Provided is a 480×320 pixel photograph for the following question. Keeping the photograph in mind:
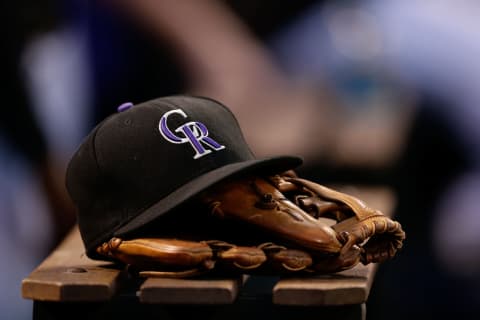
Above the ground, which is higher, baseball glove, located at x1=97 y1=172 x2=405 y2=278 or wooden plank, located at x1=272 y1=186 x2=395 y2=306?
baseball glove, located at x1=97 y1=172 x2=405 y2=278

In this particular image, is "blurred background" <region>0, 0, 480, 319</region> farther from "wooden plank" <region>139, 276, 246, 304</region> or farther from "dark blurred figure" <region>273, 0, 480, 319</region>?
"wooden plank" <region>139, 276, 246, 304</region>

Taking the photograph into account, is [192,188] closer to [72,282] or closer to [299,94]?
[72,282]

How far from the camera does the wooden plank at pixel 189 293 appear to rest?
281 cm

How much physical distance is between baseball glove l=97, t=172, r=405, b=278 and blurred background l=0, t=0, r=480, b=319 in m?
1.38

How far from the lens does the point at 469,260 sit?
444 cm

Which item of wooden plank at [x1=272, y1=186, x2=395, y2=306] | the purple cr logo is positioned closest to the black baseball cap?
the purple cr logo

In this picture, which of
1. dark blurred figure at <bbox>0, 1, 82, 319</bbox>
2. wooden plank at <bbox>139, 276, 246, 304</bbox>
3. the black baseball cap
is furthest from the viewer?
dark blurred figure at <bbox>0, 1, 82, 319</bbox>

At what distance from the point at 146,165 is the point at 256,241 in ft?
1.10

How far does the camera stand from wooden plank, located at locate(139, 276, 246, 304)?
2.81 meters

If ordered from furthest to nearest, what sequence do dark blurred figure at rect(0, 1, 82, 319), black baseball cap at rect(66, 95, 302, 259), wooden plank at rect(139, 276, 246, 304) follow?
1. dark blurred figure at rect(0, 1, 82, 319)
2. black baseball cap at rect(66, 95, 302, 259)
3. wooden plank at rect(139, 276, 246, 304)

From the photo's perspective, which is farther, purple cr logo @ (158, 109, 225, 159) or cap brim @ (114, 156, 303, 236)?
purple cr logo @ (158, 109, 225, 159)

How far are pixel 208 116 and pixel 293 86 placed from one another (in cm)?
137

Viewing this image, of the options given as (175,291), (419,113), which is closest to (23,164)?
(419,113)

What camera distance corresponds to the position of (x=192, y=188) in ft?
9.62
